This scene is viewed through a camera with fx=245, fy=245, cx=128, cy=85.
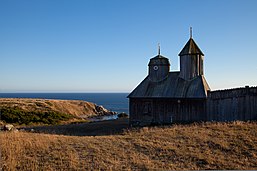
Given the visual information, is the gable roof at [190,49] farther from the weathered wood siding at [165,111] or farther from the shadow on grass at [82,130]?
the shadow on grass at [82,130]

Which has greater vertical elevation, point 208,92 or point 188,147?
point 208,92

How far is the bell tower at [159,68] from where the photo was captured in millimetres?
29469

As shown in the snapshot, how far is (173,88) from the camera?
27438 millimetres

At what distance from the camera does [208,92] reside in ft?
83.1

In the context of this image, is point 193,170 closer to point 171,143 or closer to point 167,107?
point 171,143

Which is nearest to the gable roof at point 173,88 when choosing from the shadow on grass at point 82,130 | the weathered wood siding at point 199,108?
the weathered wood siding at point 199,108

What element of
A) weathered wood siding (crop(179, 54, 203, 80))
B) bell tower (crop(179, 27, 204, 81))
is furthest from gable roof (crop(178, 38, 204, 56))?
weathered wood siding (crop(179, 54, 203, 80))

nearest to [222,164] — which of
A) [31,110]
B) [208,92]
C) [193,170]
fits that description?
[193,170]

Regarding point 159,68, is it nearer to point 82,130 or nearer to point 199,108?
point 199,108

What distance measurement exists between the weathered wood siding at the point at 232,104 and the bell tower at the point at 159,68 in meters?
6.40

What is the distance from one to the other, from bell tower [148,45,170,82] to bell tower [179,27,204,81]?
1971 millimetres

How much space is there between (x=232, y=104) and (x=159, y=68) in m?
9.55

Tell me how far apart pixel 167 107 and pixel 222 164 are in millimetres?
16505

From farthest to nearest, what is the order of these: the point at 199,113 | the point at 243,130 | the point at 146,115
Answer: the point at 146,115 < the point at 199,113 < the point at 243,130
